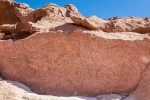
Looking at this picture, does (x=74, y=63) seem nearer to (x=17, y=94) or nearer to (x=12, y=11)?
(x=17, y=94)

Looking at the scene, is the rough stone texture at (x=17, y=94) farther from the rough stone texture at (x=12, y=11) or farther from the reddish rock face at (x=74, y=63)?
the rough stone texture at (x=12, y=11)

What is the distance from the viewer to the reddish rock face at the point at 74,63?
323 cm

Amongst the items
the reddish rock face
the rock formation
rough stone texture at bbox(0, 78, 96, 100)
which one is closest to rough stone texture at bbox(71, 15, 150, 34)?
the rock formation

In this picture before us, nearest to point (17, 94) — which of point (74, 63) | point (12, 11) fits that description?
point (74, 63)

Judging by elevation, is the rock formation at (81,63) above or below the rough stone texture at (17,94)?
above

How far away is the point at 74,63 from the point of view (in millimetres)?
3445

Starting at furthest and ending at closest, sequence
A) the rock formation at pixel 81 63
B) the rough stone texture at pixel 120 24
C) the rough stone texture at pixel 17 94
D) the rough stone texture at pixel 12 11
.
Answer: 1. the rough stone texture at pixel 12 11
2. the rough stone texture at pixel 120 24
3. the rock formation at pixel 81 63
4. the rough stone texture at pixel 17 94

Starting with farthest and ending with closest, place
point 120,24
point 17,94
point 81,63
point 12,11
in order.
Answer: point 12,11 → point 120,24 → point 81,63 → point 17,94

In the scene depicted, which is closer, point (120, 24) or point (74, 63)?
point (74, 63)

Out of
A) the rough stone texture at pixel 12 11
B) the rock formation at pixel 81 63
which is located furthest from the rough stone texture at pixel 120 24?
the rough stone texture at pixel 12 11

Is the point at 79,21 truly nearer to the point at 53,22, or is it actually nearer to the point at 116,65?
the point at 53,22

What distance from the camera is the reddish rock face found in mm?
3227

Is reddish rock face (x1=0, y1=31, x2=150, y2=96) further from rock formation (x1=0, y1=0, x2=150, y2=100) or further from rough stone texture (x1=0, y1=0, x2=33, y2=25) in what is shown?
rough stone texture (x1=0, y1=0, x2=33, y2=25)

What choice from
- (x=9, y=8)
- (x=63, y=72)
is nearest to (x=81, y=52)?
(x=63, y=72)
